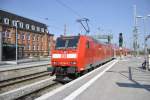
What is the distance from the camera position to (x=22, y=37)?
208ft

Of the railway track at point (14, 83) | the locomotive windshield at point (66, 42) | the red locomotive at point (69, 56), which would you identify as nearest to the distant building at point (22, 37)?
the railway track at point (14, 83)

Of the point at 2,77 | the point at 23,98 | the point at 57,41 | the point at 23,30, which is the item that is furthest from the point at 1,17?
the point at 23,98

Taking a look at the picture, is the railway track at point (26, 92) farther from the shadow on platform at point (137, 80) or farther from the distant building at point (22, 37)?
the distant building at point (22, 37)

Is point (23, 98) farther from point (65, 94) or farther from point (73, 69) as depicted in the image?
point (73, 69)

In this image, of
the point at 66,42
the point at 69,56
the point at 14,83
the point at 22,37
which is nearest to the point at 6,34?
the point at 22,37

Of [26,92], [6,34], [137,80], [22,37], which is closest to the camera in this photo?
[26,92]

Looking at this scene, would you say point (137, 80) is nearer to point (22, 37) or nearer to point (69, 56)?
point (69, 56)

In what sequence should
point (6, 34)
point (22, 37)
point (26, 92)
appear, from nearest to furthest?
point (26, 92) < point (6, 34) < point (22, 37)

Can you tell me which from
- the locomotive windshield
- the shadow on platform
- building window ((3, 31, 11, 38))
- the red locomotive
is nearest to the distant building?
building window ((3, 31, 11, 38))

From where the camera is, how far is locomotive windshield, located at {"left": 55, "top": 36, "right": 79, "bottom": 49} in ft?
54.0

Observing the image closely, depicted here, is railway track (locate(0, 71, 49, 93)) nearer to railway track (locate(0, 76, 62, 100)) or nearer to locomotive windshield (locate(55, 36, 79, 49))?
railway track (locate(0, 76, 62, 100))

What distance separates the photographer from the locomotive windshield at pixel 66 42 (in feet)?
54.0

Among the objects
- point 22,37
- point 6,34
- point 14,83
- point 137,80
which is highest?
point 6,34

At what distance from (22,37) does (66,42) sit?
158 ft
